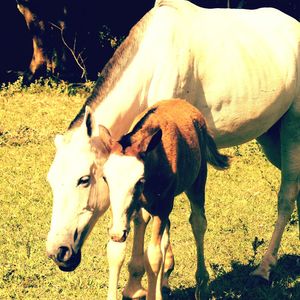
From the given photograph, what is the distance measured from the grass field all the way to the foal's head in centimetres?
194

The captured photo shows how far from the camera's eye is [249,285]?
623cm

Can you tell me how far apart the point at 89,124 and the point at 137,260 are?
3.44ft

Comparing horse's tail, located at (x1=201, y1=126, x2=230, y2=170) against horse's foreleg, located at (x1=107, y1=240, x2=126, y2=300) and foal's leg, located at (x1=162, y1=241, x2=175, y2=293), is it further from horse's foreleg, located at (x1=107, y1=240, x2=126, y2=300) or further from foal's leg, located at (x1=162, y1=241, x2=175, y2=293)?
horse's foreleg, located at (x1=107, y1=240, x2=126, y2=300)

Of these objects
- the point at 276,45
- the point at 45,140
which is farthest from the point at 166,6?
the point at 45,140

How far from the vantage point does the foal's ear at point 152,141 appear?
164 inches

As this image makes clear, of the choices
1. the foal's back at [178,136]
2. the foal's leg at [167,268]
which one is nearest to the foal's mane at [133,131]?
the foal's back at [178,136]

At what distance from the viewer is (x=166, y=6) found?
609 centimetres

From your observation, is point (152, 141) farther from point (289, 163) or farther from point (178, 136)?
point (289, 163)

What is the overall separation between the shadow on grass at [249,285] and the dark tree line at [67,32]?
392 inches

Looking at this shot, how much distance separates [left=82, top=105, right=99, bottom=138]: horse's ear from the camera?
15.4 feet

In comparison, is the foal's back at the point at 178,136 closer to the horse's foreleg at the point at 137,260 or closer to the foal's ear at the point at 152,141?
the foal's ear at the point at 152,141

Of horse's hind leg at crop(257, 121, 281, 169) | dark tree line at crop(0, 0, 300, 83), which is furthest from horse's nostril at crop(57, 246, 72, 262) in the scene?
dark tree line at crop(0, 0, 300, 83)

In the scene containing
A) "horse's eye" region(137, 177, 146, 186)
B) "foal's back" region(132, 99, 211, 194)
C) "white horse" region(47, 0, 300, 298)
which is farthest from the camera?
"white horse" region(47, 0, 300, 298)

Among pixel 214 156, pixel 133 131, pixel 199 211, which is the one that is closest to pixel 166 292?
pixel 199 211
